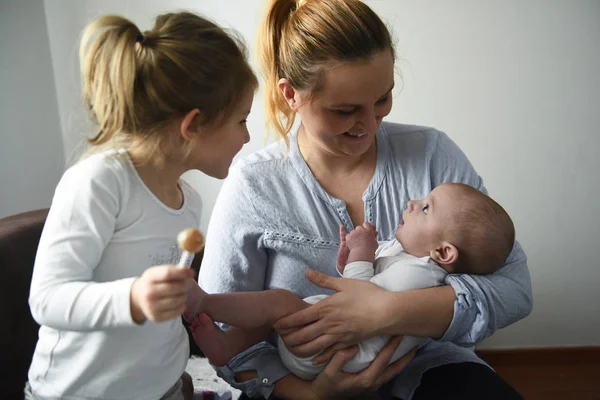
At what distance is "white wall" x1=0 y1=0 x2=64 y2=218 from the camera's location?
1598 millimetres

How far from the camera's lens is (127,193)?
2.86 ft

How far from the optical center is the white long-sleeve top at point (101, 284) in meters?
0.77

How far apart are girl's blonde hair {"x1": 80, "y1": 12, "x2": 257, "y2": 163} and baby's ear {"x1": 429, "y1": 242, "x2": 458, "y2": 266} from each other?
60cm

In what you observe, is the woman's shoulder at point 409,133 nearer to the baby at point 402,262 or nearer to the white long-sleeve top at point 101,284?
the baby at point 402,262

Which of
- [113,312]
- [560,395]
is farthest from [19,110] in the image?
[560,395]

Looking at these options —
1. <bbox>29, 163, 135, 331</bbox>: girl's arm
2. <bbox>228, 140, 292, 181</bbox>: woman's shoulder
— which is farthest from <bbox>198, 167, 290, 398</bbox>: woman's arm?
<bbox>29, 163, 135, 331</bbox>: girl's arm

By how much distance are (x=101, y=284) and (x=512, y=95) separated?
160 centimetres

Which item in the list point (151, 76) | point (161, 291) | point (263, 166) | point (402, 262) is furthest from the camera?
point (263, 166)

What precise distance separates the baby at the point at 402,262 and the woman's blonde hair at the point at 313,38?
351 mm

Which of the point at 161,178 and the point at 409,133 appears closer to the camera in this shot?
the point at 161,178

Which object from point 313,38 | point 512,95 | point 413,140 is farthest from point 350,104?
point 512,95

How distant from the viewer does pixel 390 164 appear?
132cm

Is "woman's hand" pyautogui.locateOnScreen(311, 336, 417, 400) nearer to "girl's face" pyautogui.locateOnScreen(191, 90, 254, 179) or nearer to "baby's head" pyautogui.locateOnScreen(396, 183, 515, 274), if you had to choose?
"baby's head" pyautogui.locateOnScreen(396, 183, 515, 274)

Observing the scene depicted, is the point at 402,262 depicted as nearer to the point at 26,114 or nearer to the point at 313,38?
the point at 313,38
